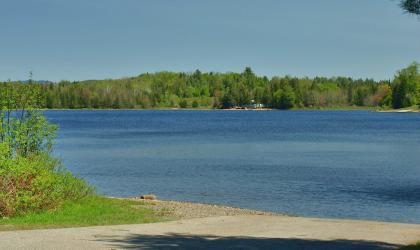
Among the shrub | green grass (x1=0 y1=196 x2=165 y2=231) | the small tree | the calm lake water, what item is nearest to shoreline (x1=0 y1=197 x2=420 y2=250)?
green grass (x1=0 y1=196 x2=165 y2=231)

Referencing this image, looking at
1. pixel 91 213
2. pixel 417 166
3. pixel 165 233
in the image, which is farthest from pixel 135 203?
pixel 417 166

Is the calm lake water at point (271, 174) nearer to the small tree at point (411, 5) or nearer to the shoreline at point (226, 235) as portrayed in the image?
the shoreline at point (226, 235)

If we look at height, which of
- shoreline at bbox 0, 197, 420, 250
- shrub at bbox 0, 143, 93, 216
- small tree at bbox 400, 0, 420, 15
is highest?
small tree at bbox 400, 0, 420, 15

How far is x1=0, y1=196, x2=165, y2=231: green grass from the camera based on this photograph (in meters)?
22.7

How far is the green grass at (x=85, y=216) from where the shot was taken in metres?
22.7

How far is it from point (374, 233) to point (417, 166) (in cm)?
4505

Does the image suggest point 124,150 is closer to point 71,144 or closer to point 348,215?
point 71,144

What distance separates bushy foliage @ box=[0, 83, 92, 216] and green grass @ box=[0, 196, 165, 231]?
0.56 m

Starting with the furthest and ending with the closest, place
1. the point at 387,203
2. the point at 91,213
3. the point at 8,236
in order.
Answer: the point at 387,203
the point at 91,213
the point at 8,236

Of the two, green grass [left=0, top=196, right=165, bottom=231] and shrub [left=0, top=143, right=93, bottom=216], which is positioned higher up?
shrub [left=0, top=143, right=93, bottom=216]

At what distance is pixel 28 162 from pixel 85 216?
→ 3.69 meters

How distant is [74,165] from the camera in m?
66.1

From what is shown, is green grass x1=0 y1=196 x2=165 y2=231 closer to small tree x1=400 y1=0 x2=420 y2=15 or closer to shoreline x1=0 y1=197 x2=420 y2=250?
shoreline x1=0 y1=197 x2=420 y2=250

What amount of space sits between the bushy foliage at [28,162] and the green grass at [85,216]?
22.0 inches
